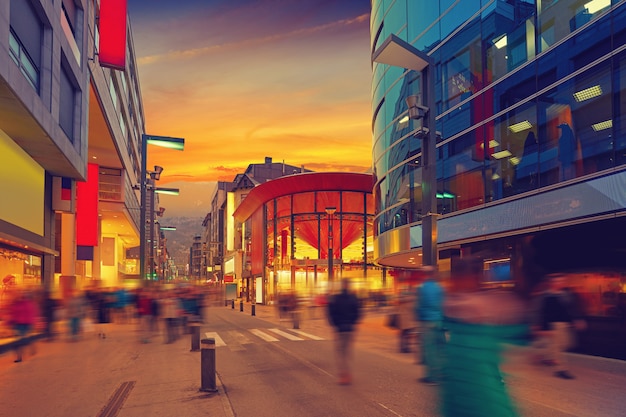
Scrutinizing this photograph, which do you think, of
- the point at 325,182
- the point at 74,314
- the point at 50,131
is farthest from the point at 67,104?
the point at 325,182

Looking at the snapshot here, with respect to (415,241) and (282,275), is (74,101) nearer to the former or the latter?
(415,241)

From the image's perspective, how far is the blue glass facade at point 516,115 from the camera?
13.6 metres

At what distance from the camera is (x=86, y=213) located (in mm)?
36594

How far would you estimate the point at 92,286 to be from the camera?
26.8 metres

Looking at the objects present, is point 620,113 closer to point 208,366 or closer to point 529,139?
point 529,139

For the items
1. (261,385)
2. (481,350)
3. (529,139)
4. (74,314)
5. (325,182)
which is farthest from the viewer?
(325,182)

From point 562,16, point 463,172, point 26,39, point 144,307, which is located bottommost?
point 144,307

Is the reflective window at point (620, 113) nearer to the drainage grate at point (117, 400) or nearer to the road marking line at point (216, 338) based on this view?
the drainage grate at point (117, 400)

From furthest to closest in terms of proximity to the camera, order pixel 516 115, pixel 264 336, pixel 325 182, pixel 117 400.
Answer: pixel 325 182, pixel 264 336, pixel 516 115, pixel 117 400

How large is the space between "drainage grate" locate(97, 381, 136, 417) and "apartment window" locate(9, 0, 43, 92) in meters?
12.3

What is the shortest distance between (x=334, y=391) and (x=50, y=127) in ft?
55.1

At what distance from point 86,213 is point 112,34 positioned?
11763 mm

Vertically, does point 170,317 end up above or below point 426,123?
below

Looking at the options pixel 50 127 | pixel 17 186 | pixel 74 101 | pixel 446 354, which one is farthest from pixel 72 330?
pixel 446 354
